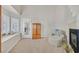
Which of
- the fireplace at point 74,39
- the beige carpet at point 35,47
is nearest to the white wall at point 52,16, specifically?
the fireplace at point 74,39

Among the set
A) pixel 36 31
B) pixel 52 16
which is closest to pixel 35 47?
pixel 36 31

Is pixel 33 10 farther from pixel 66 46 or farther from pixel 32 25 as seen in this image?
pixel 66 46

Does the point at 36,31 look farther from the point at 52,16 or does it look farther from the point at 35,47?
the point at 52,16

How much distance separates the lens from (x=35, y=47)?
234 cm

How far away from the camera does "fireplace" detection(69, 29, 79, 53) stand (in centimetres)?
230

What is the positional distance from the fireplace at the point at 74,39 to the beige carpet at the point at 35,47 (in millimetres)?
206

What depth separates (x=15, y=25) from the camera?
7.80 ft

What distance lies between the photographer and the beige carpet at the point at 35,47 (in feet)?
7.61

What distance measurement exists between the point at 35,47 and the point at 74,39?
2.29ft

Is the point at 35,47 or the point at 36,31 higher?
the point at 36,31
